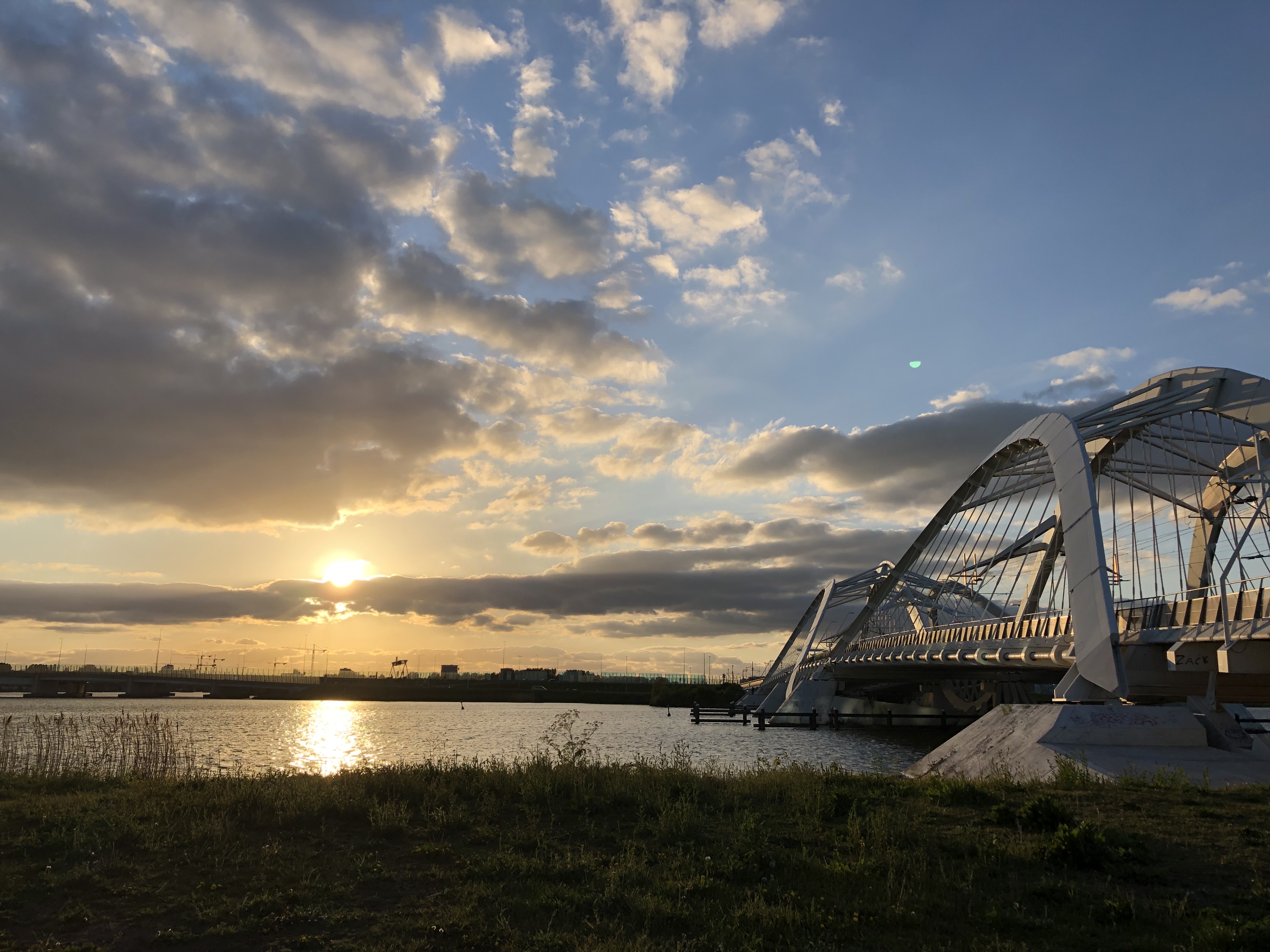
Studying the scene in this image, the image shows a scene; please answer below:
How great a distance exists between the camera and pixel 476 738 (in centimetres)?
6384

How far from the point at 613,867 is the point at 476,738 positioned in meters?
56.4

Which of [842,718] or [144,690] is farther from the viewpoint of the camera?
[144,690]

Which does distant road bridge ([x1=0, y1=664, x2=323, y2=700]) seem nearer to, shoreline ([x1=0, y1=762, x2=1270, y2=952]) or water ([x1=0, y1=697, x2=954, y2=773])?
water ([x1=0, y1=697, x2=954, y2=773])

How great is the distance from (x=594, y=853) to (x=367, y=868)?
328 centimetres

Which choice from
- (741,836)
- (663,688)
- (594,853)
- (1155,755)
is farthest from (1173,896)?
(663,688)

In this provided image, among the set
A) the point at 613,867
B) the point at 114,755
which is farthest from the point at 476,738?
the point at 613,867

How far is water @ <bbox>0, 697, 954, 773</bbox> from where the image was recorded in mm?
44312

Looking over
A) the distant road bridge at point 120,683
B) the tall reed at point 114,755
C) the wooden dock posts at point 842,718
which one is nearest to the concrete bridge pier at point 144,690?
the distant road bridge at point 120,683

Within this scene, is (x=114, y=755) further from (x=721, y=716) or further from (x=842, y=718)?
(x=721, y=716)

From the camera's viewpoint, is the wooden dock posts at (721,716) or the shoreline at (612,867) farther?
the wooden dock posts at (721,716)

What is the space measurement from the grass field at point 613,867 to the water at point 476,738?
5670mm

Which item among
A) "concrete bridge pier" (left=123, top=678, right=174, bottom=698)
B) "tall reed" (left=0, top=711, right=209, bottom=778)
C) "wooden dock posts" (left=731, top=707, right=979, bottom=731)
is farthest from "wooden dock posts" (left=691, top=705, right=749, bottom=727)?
"concrete bridge pier" (left=123, top=678, right=174, bottom=698)

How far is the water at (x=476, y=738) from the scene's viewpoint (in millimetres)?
44312

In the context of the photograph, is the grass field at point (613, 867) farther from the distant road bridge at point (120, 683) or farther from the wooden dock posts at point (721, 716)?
the distant road bridge at point (120, 683)
